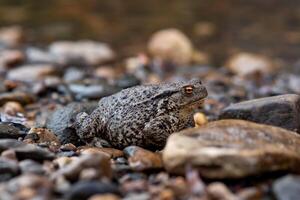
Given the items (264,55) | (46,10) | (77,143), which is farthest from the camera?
(46,10)

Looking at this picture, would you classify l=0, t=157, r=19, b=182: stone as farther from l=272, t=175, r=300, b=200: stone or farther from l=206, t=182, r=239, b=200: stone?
l=272, t=175, r=300, b=200: stone

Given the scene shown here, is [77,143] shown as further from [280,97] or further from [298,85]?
[298,85]

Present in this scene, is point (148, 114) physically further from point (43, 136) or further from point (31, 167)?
point (31, 167)

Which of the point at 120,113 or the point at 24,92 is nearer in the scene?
the point at 120,113

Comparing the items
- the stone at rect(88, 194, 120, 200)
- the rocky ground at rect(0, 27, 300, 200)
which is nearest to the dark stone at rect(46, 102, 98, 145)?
the rocky ground at rect(0, 27, 300, 200)

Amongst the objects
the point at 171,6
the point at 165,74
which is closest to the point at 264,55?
the point at 165,74

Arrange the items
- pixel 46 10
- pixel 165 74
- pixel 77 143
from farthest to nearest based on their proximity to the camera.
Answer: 1. pixel 46 10
2. pixel 165 74
3. pixel 77 143
